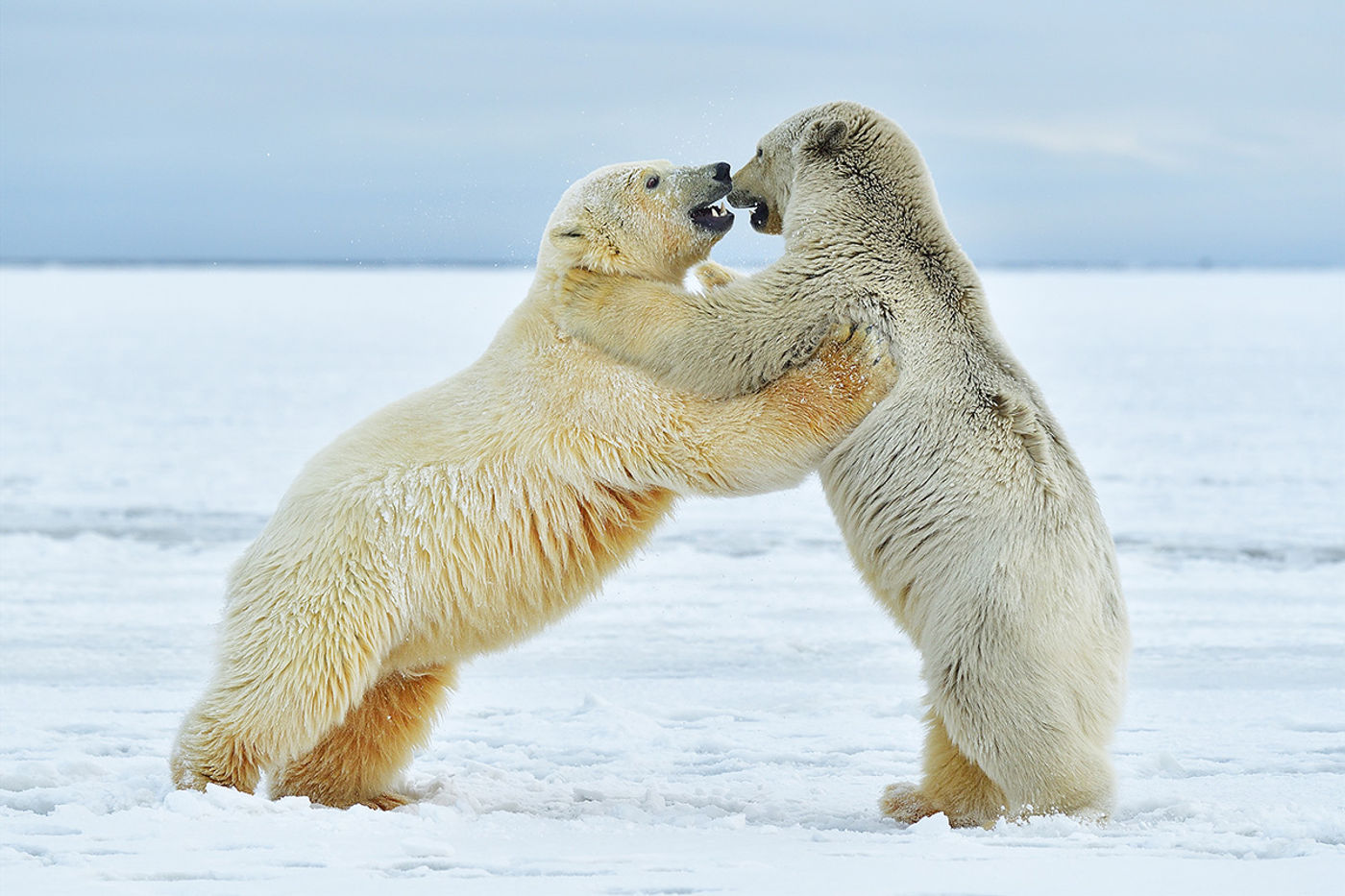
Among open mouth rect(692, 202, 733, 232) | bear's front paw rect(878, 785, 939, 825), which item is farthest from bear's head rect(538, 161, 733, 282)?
bear's front paw rect(878, 785, 939, 825)

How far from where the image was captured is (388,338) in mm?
26969

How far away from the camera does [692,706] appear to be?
540cm

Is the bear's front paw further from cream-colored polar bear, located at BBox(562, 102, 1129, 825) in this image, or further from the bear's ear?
the bear's ear

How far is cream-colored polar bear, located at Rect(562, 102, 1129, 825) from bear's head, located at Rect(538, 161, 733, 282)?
0.11 m

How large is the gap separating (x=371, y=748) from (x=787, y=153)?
234 cm

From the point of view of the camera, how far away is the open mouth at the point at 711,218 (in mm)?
4410

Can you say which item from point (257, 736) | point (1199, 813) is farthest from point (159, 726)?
point (1199, 813)

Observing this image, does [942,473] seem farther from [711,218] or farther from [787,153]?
[787,153]

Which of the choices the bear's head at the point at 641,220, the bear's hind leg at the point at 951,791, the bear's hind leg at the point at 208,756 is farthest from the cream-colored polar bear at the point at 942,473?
the bear's hind leg at the point at 208,756

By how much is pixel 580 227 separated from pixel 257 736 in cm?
176

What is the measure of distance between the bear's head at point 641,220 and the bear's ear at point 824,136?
286 millimetres

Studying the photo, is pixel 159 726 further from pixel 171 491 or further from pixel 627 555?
pixel 171 491

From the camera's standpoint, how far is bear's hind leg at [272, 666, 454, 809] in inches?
165

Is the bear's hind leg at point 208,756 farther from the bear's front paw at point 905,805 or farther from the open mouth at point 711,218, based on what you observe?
the open mouth at point 711,218
